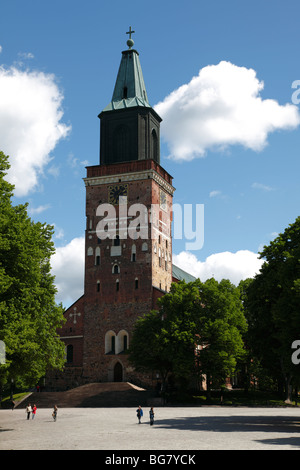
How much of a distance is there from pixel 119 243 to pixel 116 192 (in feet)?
20.6

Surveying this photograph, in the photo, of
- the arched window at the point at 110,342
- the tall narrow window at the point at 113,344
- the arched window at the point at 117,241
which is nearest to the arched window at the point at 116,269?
the arched window at the point at 117,241

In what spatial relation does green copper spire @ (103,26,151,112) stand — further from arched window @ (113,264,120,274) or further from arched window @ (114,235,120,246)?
arched window @ (113,264,120,274)

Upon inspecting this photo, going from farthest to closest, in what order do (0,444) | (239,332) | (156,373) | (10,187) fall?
(156,373) < (239,332) < (10,187) < (0,444)

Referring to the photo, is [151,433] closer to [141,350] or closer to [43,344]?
[43,344]

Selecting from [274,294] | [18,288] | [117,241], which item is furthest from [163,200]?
[18,288]

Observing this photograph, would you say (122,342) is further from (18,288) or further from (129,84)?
(18,288)

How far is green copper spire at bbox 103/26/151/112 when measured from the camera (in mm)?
65750

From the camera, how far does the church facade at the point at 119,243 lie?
6159 centimetres

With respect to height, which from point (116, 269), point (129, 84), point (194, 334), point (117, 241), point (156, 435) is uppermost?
point (129, 84)

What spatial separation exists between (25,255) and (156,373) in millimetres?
35959

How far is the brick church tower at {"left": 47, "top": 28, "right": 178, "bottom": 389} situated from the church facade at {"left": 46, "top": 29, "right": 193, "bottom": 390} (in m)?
0.10

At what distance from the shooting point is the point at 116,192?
214 feet
